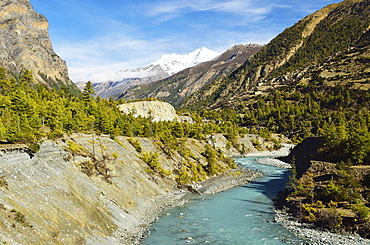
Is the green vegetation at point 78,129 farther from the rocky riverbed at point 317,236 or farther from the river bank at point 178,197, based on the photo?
the rocky riverbed at point 317,236

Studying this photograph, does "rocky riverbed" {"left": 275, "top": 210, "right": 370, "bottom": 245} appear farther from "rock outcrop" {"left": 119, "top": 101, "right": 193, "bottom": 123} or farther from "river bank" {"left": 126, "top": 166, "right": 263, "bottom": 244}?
"rock outcrop" {"left": 119, "top": 101, "right": 193, "bottom": 123}

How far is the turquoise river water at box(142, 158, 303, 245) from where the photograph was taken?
35188 mm

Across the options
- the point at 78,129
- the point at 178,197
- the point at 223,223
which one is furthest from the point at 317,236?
the point at 78,129

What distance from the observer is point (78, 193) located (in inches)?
1464

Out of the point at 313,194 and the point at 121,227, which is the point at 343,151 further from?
the point at 121,227

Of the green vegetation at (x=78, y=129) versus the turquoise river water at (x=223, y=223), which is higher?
the green vegetation at (x=78, y=129)

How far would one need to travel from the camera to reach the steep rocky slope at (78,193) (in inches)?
1011

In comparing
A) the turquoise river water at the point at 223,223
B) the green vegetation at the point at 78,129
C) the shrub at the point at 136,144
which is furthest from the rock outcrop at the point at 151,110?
the turquoise river water at the point at 223,223

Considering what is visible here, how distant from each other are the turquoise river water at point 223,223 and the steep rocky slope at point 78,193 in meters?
3.92

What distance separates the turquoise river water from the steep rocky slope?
392cm

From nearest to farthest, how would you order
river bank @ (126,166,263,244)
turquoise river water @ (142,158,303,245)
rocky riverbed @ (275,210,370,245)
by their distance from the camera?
rocky riverbed @ (275,210,370,245) → turquoise river water @ (142,158,303,245) → river bank @ (126,166,263,244)

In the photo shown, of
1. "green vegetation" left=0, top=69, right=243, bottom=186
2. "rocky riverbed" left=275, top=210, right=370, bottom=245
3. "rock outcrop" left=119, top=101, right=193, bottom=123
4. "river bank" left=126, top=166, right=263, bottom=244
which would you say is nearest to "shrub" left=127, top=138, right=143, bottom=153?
"green vegetation" left=0, top=69, right=243, bottom=186

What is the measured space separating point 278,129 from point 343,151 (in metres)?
133

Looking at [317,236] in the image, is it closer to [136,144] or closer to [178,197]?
[178,197]
